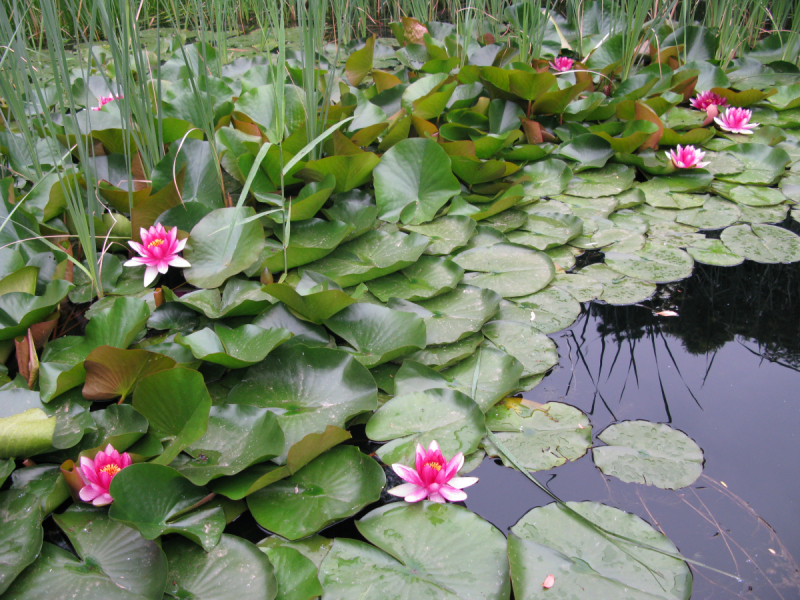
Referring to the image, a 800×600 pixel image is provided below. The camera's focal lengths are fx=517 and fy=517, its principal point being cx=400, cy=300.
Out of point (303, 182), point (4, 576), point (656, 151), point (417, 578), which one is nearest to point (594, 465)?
point (417, 578)

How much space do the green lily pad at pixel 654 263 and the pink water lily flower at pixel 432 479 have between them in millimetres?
1061

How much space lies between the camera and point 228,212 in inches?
61.4

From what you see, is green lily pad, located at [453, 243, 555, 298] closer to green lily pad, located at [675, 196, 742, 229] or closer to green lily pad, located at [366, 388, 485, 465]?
green lily pad, located at [366, 388, 485, 465]

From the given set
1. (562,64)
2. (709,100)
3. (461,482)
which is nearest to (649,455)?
(461,482)

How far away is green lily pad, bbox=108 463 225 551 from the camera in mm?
915

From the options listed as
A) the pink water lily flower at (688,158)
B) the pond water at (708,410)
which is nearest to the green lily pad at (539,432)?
the pond water at (708,410)

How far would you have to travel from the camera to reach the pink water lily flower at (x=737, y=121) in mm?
2549

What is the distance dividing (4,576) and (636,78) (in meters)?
3.12

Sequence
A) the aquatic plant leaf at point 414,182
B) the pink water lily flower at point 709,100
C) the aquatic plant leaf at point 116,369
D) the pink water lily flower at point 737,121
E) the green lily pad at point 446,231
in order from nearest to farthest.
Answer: the aquatic plant leaf at point 116,369 < the green lily pad at point 446,231 < the aquatic plant leaf at point 414,182 < the pink water lily flower at point 737,121 < the pink water lily flower at point 709,100

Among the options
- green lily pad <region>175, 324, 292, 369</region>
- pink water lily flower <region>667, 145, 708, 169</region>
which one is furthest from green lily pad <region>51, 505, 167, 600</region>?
pink water lily flower <region>667, 145, 708, 169</region>

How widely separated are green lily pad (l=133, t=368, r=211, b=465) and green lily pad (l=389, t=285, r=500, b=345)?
586mm

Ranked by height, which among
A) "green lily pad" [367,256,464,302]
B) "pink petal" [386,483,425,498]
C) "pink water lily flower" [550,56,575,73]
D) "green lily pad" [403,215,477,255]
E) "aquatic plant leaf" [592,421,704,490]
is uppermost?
"pink water lily flower" [550,56,575,73]

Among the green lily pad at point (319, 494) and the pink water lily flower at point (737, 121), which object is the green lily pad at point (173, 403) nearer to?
the green lily pad at point (319, 494)

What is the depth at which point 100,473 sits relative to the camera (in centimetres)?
96
